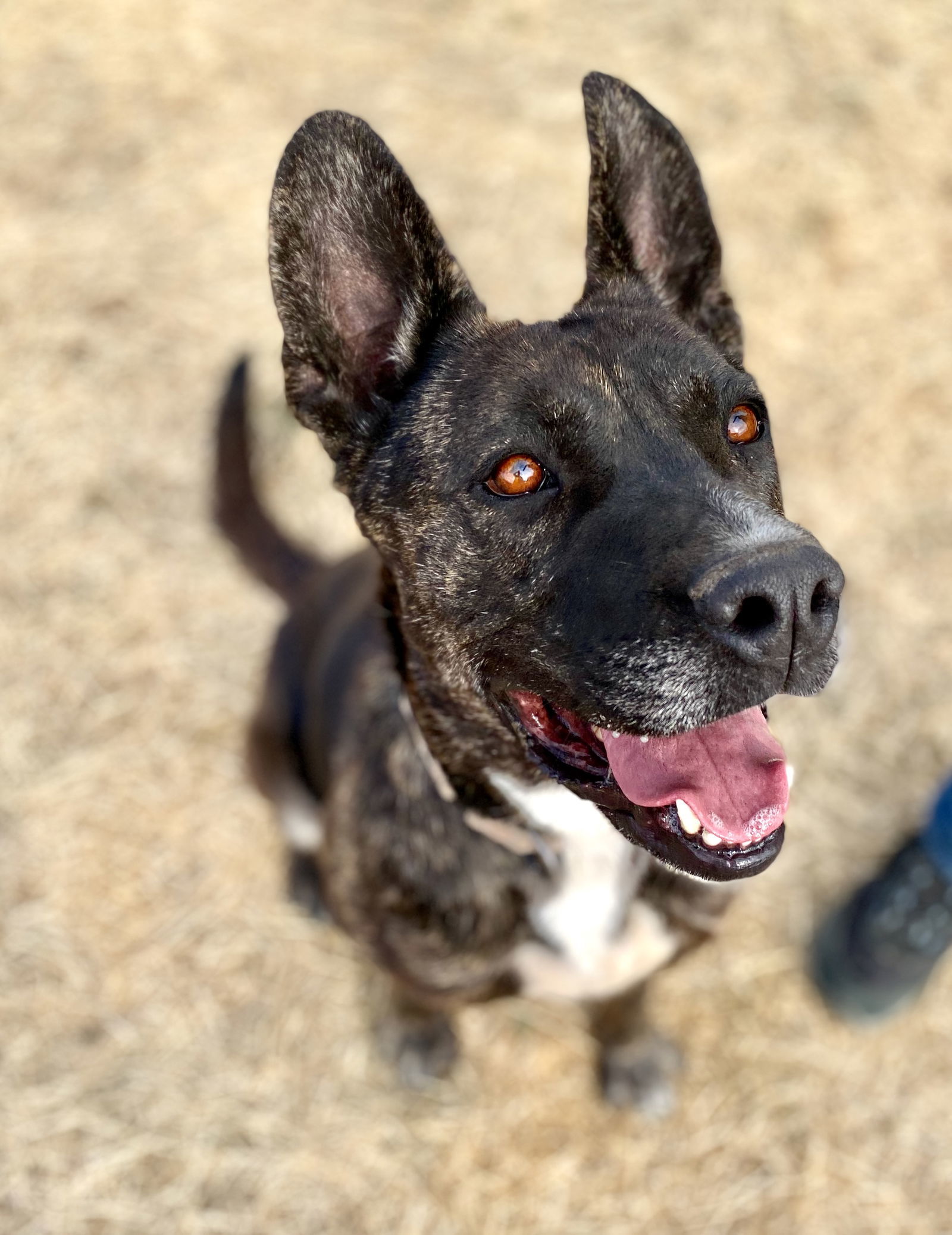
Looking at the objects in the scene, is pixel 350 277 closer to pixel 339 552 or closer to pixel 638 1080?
pixel 339 552

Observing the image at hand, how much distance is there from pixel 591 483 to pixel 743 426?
1.63 feet

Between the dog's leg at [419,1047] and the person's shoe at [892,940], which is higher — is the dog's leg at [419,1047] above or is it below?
below

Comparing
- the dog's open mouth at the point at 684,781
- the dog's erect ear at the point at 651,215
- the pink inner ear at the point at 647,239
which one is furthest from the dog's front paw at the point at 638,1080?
the pink inner ear at the point at 647,239

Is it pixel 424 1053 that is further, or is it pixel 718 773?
pixel 424 1053

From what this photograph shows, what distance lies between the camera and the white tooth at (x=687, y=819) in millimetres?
2318

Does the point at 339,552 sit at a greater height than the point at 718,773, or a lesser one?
lesser

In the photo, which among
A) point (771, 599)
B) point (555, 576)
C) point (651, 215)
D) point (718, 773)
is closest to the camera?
point (771, 599)

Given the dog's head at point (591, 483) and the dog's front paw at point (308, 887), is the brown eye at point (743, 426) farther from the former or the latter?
the dog's front paw at point (308, 887)

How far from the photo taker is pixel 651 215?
286cm

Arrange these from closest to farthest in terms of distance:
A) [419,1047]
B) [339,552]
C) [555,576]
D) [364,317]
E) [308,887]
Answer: [555,576] < [364,317] < [419,1047] < [308,887] < [339,552]

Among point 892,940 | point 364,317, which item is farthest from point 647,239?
point 892,940

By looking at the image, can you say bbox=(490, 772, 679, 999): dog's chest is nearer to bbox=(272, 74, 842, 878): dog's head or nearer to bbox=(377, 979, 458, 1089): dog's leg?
bbox=(272, 74, 842, 878): dog's head

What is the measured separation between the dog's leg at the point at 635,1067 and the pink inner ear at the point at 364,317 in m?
2.52

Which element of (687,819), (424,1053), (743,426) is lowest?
(424,1053)
